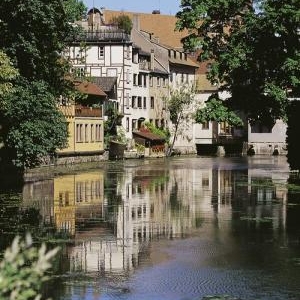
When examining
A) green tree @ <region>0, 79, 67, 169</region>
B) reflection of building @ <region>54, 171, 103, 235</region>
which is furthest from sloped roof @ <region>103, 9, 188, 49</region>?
green tree @ <region>0, 79, 67, 169</region>

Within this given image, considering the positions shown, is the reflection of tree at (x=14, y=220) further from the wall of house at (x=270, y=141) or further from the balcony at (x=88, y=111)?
the wall of house at (x=270, y=141)

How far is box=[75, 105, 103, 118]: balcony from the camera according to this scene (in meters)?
92.3

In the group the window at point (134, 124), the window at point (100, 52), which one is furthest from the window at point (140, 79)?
the window at point (100, 52)

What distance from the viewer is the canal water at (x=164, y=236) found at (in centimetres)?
2027

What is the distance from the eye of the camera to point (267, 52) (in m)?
58.4

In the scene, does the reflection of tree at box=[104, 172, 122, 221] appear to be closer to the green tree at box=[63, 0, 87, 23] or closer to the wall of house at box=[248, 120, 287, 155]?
the green tree at box=[63, 0, 87, 23]

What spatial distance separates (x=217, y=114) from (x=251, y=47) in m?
5.18

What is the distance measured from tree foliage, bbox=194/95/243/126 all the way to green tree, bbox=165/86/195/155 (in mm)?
58591

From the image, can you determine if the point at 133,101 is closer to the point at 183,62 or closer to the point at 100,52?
the point at 100,52

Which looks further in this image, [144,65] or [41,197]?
[144,65]

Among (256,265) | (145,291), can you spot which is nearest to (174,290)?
(145,291)

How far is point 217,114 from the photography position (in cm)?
5938

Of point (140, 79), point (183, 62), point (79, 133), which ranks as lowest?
point (79, 133)

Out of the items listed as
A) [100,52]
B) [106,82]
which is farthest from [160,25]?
[106,82]
